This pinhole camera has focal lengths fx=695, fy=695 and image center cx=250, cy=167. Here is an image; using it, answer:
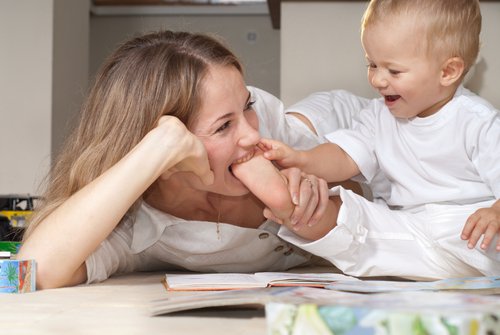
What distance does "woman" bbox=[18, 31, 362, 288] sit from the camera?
1186 millimetres

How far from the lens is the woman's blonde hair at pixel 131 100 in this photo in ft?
4.37

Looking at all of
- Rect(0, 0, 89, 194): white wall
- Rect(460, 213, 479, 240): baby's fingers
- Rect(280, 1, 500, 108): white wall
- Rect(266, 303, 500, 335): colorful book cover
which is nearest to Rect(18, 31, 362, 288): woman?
Rect(460, 213, 479, 240): baby's fingers

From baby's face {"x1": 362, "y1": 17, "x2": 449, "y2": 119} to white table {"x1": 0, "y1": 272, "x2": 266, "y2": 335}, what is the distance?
2.31 feet

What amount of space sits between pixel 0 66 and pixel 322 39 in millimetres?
1878

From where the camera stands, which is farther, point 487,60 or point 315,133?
point 487,60

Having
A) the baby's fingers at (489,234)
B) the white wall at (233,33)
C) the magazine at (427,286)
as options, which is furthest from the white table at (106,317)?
the white wall at (233,33)

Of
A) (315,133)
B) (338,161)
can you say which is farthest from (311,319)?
(315,133)

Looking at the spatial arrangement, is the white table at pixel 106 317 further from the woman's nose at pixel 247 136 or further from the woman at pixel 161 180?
the woman's nose at pixel 247 136

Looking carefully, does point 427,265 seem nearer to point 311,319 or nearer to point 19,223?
point 311,319

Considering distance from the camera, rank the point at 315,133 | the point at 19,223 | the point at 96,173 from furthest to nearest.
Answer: the point at 19,223 → the point at 315,133 → the point at 96,173

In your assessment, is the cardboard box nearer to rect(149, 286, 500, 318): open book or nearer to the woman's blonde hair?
the woman's blonde hair

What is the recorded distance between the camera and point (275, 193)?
1293mm

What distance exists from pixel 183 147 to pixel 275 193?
0.20 meters

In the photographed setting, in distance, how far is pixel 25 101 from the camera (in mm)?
3709
